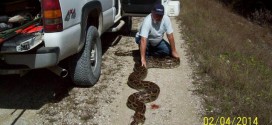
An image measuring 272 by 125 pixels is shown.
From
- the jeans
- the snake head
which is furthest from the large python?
the jeans

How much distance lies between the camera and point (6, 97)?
5.95m

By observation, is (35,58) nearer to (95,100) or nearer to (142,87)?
(95,100)

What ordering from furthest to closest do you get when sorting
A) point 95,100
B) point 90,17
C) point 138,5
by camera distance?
point 138,5, point 90,17, point 95,100

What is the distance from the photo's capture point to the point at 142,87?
626 centimetres

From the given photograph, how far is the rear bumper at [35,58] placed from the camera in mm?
4727

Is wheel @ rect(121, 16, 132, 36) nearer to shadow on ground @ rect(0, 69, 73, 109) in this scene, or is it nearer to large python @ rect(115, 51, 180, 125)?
Answer: large python @ rect(115, 51, 180, 125)

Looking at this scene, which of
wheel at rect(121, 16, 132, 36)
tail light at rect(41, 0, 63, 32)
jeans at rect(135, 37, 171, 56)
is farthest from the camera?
wheel at rect(121, 16, 132, 36)

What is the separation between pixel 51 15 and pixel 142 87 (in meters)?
2.23

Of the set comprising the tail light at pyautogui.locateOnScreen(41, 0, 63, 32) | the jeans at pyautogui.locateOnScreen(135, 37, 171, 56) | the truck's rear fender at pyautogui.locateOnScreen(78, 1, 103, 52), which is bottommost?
the jeans at pyautogui.locateOnScreen(135, 37, 171, 56)

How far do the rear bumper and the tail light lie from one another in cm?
28

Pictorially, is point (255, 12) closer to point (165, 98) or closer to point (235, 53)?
point (235, 53)

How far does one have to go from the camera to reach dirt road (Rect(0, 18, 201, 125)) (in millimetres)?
5293

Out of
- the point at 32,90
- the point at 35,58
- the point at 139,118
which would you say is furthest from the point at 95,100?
the point at 35,58

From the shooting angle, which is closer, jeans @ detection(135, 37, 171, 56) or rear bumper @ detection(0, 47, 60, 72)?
rear bumper @ detection(0, 47, 60, 72)
